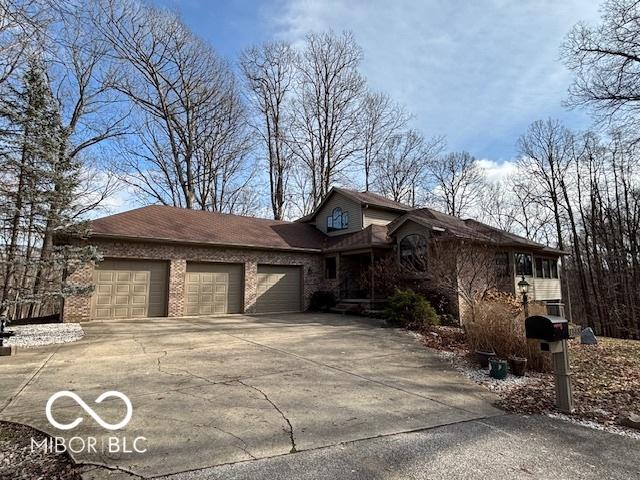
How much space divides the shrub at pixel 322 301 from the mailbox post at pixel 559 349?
1268 centimetres

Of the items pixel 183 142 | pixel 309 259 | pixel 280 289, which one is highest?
pixel 183 142

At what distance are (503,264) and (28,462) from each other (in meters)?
16.7

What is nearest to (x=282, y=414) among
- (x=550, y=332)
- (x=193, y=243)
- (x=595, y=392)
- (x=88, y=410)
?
(x=88, y=410)

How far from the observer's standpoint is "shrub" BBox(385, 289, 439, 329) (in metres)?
11.7

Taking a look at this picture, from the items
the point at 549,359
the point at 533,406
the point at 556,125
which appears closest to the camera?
the point at 533,406

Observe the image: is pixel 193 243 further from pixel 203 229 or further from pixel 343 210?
pixel 343 210

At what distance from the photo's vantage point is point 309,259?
18.2 metres

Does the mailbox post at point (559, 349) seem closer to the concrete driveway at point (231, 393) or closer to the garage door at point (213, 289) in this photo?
the concrete driveway at point (231, 393)

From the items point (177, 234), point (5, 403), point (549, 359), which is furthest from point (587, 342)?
point (177, 234)

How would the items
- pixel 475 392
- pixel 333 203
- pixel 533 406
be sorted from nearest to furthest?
pixel 533 406, pixel 475 392, pixel 333 203

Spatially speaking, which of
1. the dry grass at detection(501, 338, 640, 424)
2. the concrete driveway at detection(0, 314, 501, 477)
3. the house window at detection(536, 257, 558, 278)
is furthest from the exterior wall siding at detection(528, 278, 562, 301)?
the concrete driveway at detection(0, 314, 501, 477)

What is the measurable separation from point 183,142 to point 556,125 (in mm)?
26442

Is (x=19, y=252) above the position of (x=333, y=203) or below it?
below

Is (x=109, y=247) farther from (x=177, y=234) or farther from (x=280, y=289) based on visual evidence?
(x=280, y=289)
